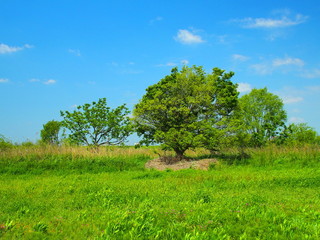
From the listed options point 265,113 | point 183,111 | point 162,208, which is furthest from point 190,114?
point 265,113

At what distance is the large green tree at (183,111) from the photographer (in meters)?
20.4

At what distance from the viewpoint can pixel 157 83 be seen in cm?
2420

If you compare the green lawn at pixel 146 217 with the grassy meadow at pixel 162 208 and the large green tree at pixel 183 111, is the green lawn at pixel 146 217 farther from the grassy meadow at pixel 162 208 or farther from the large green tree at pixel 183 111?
the large green tree at pixel 183 111

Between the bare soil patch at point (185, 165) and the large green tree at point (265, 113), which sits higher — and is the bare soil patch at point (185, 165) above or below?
below

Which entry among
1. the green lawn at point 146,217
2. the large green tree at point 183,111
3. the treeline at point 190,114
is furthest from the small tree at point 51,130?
the green lawn at point 146,217

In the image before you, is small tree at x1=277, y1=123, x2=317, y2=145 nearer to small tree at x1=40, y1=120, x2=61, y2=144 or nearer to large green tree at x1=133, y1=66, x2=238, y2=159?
large green tree at x1=133, y1=66, x2=238, y2=159

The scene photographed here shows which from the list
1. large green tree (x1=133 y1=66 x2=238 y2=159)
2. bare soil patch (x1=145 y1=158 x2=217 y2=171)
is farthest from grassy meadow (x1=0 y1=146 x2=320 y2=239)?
large green tree (x1=133 y1=66 x2=238 y2=159)

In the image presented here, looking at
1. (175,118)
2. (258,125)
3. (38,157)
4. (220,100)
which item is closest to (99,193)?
(38,157)

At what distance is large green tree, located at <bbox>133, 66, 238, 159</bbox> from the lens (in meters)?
20.4

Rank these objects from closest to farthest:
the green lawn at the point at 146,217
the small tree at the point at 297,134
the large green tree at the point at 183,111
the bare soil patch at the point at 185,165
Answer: the green lawn at the point at 146,217 → the bare soil patch at the point at 185,165 → the large green tree at the point at 183,111 → the small tree at the point at 297,134

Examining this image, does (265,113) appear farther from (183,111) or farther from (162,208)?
(162,208)

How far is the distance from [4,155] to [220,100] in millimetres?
15795

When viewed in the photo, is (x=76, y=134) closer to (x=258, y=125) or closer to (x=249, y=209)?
(x=258, y=125)

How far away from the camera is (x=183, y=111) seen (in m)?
20.8
